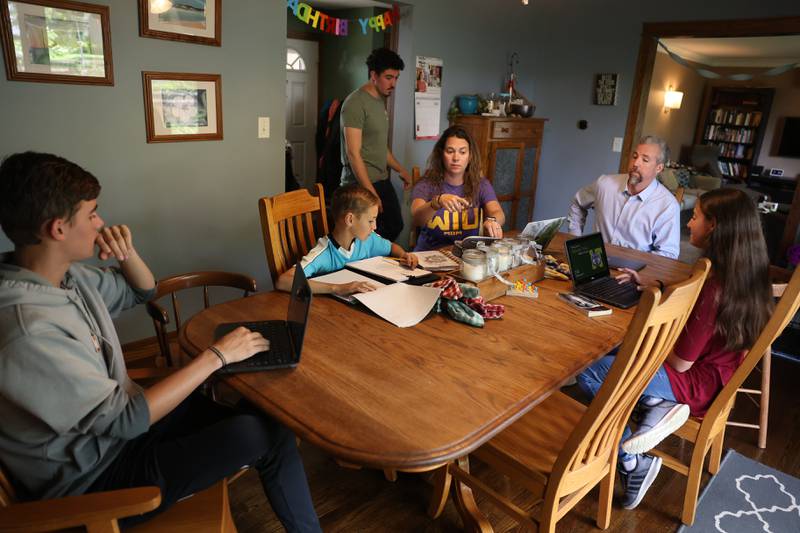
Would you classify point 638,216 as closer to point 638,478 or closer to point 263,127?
point 638,478

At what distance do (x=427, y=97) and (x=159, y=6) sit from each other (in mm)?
2227

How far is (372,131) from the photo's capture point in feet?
11.4

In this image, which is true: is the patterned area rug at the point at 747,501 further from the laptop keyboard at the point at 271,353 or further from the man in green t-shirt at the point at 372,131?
the man in green t-shirt at the point at 372,131

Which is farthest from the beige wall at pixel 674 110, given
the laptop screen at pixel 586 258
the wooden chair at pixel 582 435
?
the wooden chair at pixel 582 435

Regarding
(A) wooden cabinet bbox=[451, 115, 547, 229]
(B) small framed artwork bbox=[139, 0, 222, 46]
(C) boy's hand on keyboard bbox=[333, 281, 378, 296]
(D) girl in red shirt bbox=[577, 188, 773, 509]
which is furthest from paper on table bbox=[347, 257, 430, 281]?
(A) wooden cabinet bbox=[451, 115, 547, 229]

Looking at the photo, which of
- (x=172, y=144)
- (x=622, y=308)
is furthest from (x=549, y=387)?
(x=172, y=144)

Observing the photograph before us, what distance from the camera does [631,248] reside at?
8.89ft

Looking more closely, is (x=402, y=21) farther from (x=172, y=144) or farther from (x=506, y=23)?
(x=172, y=144)

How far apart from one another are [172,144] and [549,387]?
2.34 metres

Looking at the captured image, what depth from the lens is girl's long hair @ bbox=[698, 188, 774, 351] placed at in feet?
5.63

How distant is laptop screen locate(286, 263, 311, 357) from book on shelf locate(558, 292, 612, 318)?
38.3 inches

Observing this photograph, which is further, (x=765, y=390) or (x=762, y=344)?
(x=765, y=390)

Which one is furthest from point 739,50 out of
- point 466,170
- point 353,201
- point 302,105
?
point 353,201

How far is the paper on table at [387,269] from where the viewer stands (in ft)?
6.40
